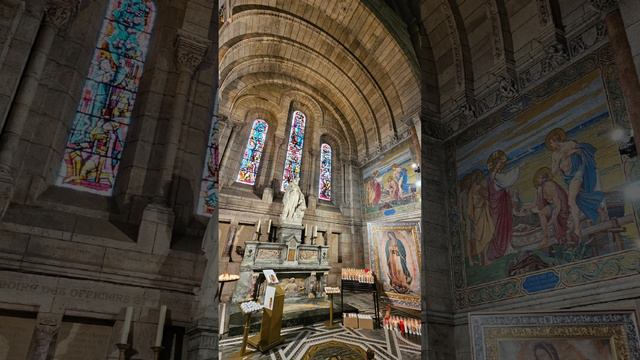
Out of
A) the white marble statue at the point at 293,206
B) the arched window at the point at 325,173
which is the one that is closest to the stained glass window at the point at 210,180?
the white marble statue at the point at 293,206

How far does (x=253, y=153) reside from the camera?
14539mm

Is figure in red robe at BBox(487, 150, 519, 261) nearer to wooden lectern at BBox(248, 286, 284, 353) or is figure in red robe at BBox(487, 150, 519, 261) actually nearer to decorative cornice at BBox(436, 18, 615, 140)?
decorative cornice at BBox(436, 18, 615, 140)

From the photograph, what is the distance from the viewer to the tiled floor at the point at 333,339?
19.9 feet

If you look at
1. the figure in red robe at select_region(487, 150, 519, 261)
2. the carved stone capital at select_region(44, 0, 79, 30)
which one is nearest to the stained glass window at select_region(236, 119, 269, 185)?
the carved stone capital at select_region(44, 0, 79, 30)

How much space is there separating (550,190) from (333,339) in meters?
5.48

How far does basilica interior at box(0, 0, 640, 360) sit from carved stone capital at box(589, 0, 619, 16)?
0.10ft

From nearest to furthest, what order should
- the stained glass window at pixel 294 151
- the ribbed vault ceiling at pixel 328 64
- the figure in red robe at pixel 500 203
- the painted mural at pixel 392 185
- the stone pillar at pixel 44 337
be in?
the stone pillar at pixel 44 337, the figure in red robe at pixel 500 203, the ribbed vault ceiling at pixel 328 64, the painted mural at pixel 392 185, the stained glass window at pixel 294 151

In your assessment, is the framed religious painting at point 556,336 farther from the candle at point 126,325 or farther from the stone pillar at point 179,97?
the stone pillar at point 179,97

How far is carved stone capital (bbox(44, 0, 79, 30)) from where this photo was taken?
3853 millimetres

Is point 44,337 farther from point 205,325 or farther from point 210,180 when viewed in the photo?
point 210,180

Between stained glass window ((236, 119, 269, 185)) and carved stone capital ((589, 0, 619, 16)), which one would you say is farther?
stained glass window ((236, 119, 269, 185))

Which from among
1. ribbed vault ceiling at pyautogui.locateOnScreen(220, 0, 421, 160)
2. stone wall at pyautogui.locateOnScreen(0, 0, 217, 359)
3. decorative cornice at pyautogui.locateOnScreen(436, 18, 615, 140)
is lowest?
stone wall at pyautogui.locateOnScreen(0, 0, 217, 359)

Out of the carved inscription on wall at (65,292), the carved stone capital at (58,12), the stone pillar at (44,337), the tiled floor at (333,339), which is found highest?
the carved stone capital at (58,12)

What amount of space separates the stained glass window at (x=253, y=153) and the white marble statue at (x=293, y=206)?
6.85 ft
